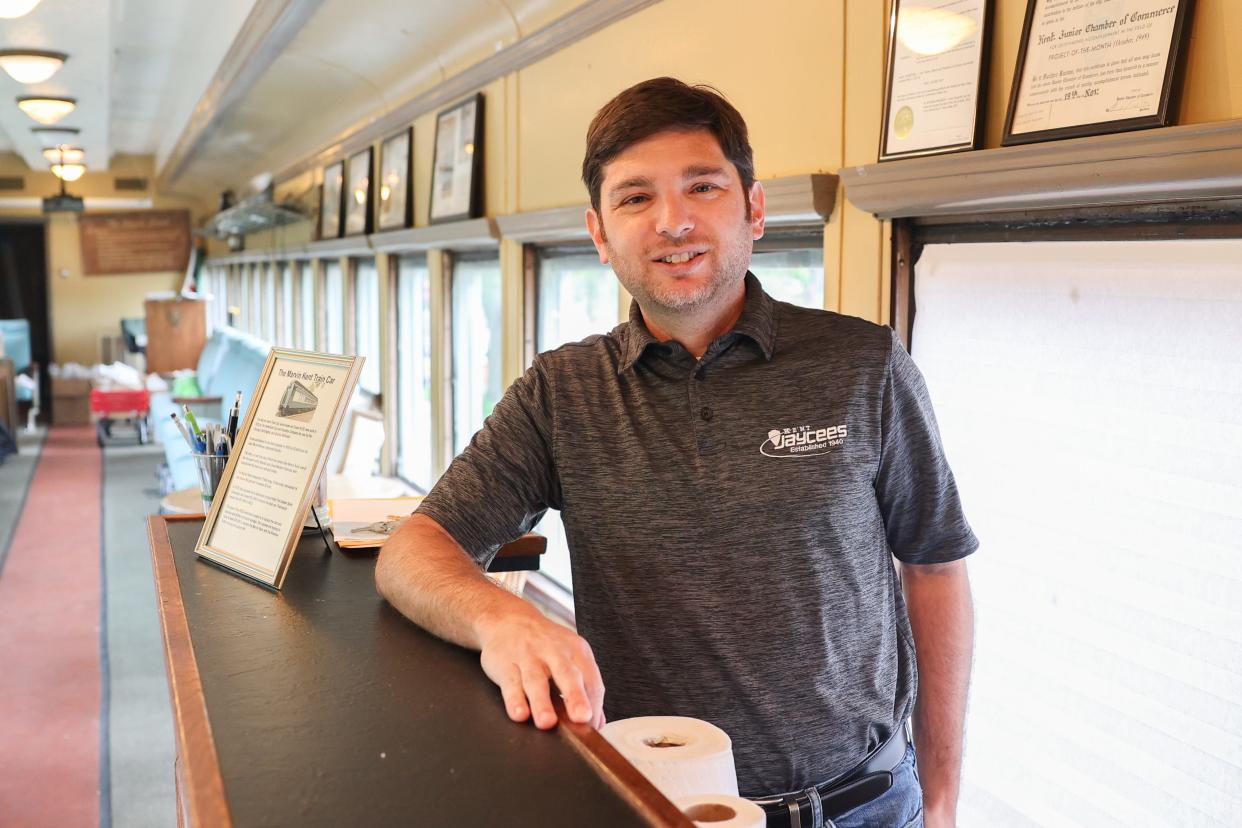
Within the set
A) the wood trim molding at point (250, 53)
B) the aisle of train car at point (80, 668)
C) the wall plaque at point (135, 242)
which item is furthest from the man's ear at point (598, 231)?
the wall plaque at point (135, 242)

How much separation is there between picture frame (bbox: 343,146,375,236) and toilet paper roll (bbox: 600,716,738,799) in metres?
6.00

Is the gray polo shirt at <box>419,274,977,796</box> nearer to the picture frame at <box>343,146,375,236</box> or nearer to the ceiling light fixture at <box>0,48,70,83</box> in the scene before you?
the picture frame at <box>343,146,375,236</box>

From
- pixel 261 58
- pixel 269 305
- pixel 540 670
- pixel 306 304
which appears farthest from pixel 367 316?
pixel 540 670

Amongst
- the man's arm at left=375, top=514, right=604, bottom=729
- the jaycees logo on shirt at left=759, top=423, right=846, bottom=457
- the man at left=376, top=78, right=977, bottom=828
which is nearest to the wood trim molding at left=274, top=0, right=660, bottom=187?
the man at left=376, top=78, right=977, bottom=828

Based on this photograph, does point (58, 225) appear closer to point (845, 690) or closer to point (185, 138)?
point (185, 138)

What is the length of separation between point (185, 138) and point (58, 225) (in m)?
6.66

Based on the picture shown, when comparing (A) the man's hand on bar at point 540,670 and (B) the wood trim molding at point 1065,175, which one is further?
(B) the wood trim molding at point 1065,175

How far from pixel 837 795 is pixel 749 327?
662mm

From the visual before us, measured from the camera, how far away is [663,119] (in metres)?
1.72

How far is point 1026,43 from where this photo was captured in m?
2.02

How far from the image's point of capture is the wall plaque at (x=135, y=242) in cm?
1636

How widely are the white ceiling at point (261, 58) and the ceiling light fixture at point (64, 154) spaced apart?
1.23 ft

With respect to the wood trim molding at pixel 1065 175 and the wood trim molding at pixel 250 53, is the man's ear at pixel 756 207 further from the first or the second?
the wood trim molding at pixel 250 53

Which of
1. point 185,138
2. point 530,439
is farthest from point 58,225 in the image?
point 530,439
